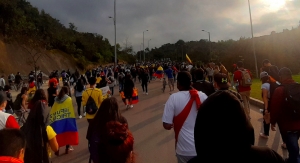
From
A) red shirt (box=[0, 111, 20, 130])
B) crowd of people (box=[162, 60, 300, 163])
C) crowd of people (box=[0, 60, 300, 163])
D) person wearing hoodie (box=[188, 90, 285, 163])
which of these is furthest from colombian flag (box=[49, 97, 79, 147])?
person wearing hoodie (box=[188, 90, 285, 163])

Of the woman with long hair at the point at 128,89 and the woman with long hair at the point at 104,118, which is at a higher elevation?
the woman with long hair at the point at 128,89

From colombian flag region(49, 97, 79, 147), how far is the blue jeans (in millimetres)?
4553

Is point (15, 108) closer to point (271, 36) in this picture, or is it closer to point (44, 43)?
point (44, 43)

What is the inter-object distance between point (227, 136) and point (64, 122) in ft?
18.4

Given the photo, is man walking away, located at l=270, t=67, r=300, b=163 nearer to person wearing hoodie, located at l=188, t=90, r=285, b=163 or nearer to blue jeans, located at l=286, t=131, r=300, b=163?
blue jeans, located at l=286, t=131, r=300, b=163

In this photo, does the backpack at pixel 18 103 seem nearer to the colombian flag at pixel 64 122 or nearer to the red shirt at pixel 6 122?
the colombian flag at pixel 64 122

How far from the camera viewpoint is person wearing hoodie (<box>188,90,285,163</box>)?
187 centimetres

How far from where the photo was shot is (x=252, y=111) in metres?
11.8

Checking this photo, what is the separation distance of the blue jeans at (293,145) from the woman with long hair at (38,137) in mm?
3640

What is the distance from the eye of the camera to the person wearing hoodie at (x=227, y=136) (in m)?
1.87

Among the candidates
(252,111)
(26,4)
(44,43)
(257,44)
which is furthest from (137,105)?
(26,4)

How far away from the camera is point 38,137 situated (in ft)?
14.2

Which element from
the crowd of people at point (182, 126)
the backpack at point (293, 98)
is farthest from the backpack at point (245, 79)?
the backpack at point (293, 98)

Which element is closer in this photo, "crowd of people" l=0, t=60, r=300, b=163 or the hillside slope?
"crowd of people" l=0, t=60, r=300, b=163
